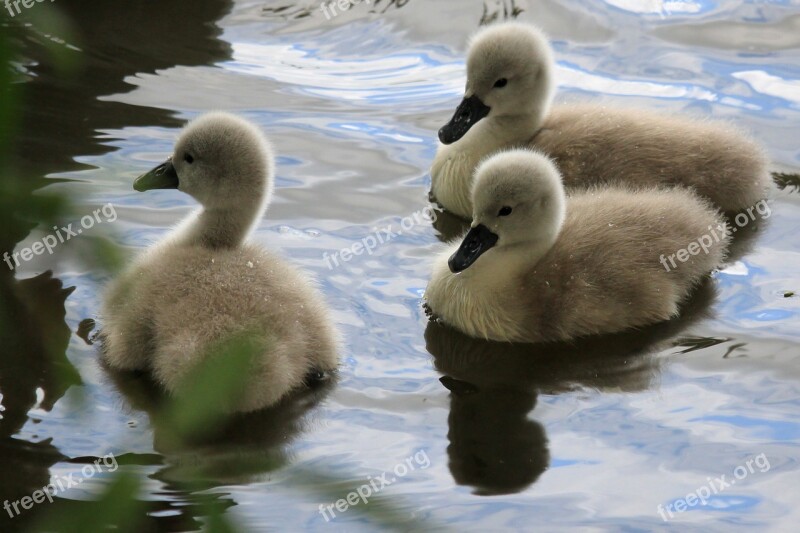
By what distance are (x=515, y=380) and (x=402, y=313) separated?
52 centimetres

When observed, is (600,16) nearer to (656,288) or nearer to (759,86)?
(759,86)

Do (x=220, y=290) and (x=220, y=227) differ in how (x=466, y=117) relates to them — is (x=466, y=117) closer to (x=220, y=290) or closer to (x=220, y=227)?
(x=220, y=227)

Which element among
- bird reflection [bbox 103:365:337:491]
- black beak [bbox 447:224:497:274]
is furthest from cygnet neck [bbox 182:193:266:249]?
black beak [bbox 447:224:497:274]

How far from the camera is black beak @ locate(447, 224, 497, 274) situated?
361 cm

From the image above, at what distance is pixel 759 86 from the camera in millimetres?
5395

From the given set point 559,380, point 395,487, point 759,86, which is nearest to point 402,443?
point 395,487

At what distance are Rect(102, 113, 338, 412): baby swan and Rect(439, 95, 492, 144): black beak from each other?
1.06 meters

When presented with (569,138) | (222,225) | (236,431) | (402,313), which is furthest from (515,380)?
(569,138)

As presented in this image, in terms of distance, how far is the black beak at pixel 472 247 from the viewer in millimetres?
3605

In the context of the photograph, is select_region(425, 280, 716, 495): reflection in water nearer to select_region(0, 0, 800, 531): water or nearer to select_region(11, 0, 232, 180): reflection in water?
select_region(0, 0, 800, 531): water

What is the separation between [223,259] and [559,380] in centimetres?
109

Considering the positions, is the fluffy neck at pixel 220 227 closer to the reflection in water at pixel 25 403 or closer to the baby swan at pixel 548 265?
the reflection in water at pixel 25 403

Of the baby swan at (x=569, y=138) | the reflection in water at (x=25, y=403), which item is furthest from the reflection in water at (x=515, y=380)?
the reflection in water at (x=25, y=403)

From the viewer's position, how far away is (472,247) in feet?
12.0
